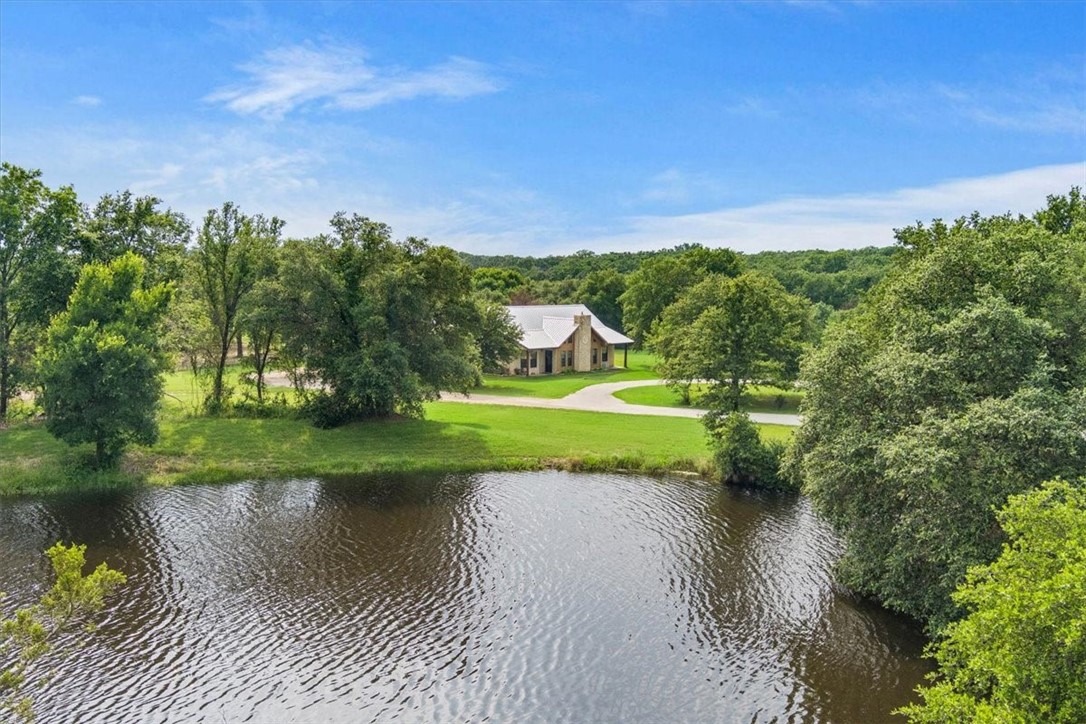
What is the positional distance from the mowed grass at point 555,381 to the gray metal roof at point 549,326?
119 inches

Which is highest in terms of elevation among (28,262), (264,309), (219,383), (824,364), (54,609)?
(28,262)

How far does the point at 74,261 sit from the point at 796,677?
118 ft

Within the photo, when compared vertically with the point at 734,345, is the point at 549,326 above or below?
above

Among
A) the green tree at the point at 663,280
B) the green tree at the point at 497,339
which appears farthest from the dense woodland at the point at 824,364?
the green tree at the point at 663,280

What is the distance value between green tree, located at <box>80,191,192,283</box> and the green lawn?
94.8 feet

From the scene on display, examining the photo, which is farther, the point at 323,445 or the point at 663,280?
the point at 663,280

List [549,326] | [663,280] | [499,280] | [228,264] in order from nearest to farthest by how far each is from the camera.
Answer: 1. [228,264]
2. [549,326]
3. [663,280]
4. [499,280]

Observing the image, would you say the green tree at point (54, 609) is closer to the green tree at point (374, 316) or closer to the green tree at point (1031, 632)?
the green tree at point (1031, 632)

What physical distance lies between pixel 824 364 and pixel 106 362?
23.9 m

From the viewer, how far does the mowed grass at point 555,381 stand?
51.0m

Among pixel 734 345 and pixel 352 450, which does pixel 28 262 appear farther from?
pixel 734 345

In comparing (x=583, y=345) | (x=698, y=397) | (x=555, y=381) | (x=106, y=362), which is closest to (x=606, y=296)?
(x=583, y=345)

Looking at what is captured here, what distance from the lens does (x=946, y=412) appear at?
591 inches

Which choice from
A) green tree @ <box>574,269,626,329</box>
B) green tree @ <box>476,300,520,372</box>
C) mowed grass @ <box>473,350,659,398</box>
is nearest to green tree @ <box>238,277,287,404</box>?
mowed grass @ <box>473,350,659,398</box>
